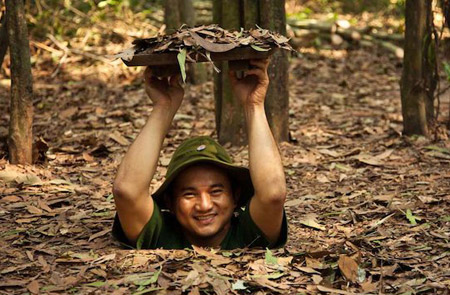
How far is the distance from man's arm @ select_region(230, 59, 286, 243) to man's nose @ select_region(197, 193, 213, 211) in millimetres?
247

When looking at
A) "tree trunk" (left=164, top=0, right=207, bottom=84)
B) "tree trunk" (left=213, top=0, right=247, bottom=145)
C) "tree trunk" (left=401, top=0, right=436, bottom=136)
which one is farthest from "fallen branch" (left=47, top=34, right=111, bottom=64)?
"tree trunk" (left=401, top=0, right=436, bottom=136)

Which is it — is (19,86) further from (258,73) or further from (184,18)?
(184,18)

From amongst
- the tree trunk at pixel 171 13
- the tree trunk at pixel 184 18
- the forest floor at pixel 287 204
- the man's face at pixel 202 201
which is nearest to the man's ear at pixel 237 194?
the man's face at pixel 202 201

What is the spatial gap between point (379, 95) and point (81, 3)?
5.87 meters

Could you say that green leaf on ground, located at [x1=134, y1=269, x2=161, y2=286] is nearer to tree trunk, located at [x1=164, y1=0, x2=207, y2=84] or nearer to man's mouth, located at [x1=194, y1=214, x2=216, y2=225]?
man's mouth, located at [x1=194, y1=214, x2=216, y2=225]

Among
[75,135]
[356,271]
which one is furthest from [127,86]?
[356,271]

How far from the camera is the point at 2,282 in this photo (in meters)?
3.67

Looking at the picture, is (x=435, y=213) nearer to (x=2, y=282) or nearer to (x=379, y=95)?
(x=2, y=282)

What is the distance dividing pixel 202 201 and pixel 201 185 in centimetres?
10

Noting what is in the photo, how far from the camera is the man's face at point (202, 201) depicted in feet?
13.6

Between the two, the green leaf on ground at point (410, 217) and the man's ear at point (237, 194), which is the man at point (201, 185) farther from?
the green leaf on ground at point (410, 217)

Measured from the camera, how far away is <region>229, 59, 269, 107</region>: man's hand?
4074 mm

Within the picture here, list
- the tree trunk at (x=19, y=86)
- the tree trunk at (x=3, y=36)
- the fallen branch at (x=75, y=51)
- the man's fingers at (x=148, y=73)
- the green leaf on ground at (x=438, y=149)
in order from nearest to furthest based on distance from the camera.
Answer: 1. the man's fingers at (x=148, y=73)
2. the tree trunk at (x=19, y=86)
3. the tree trunk at (x=3, y=36)
4. the green leaf on ground at (x=438, y=149)
5. the fallen branch at (x=75, y=51)

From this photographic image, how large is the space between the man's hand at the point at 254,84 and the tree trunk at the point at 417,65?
293cm
